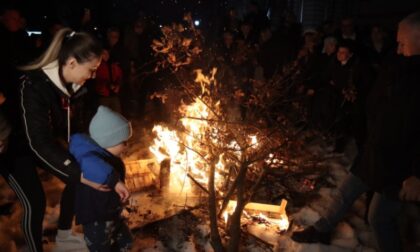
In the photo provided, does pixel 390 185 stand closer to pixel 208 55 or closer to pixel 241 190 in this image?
pixel 241 190

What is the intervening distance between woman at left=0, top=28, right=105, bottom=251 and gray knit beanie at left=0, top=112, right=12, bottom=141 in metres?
0.11

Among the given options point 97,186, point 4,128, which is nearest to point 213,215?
point 97,186

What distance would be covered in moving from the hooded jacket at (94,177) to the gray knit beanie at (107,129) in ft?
0.20

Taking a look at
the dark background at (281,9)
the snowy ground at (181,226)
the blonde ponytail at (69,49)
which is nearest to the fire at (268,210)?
the snowy ground at (181,226)

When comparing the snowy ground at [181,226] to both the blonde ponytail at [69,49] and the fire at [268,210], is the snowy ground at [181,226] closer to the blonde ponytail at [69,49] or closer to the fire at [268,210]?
the fire at [268,210]

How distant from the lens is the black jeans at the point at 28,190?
2.70 m

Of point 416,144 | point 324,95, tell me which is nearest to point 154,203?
point 416,144

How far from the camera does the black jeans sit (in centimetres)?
270

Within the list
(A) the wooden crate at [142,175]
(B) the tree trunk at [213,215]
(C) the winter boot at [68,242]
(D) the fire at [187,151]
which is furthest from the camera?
(A) the wooden crate at [142,175]

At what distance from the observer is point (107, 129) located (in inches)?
96.0

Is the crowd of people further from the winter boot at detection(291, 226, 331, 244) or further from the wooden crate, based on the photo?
the wooden crate

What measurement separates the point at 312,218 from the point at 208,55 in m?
3.49

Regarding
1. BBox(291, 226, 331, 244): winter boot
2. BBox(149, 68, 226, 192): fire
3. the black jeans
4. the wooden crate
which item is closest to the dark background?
BBox(149, 68, 226, 192): fire

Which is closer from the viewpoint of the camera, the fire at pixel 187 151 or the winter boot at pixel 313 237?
the winter boot at pixel 313 237
